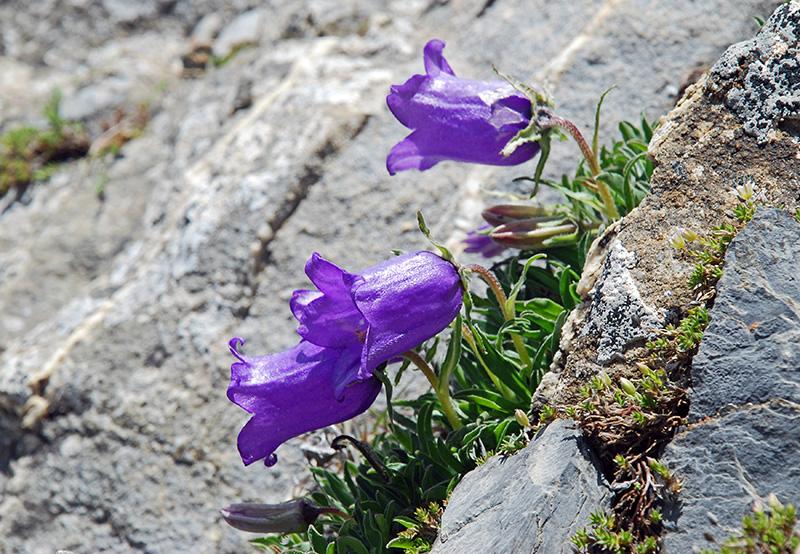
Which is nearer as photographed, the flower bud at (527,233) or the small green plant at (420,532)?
the small green plant at (420,532)

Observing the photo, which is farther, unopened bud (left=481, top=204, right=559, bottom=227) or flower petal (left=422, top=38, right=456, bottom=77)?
unopened bud (left=481, top=204, right=559, bottom=227)

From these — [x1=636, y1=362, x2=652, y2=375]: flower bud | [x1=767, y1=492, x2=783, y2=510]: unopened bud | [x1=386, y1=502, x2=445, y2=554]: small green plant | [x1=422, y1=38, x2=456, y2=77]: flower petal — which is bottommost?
[x1=386, y1=502, x2=445, y2=554]: small green plant

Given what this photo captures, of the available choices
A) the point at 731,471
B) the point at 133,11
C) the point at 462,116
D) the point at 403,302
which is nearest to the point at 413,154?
the point at 462,116

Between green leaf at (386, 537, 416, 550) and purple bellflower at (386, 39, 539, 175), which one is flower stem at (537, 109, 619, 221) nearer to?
purple bellflower at (386, 39, 539, 175)

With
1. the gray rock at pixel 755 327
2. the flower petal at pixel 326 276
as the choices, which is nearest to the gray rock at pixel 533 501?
the gray rock at pixel 755 327

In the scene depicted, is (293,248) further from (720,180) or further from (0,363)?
(720,180)


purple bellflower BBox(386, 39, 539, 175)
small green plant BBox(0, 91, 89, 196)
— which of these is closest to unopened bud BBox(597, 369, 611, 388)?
purple bellflower BBox(386, 39, 539, 175)

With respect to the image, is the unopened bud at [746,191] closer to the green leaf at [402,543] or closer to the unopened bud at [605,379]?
the unopened bud at [605,379]
